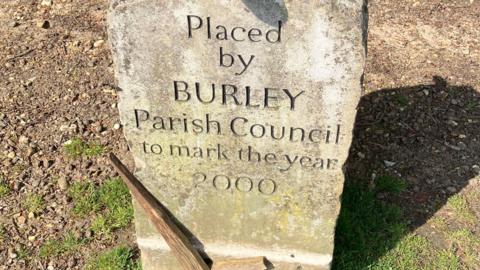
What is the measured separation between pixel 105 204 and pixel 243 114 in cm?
166

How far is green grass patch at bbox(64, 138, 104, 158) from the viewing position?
4.51 m

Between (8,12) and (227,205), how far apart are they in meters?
4.17

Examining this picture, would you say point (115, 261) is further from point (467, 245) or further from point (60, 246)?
point (467, 245)

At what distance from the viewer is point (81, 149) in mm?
4539

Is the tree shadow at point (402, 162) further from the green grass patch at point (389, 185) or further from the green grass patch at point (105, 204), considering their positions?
the green grass patch at point (105, 204)

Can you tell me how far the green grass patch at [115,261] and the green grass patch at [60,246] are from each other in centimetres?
19

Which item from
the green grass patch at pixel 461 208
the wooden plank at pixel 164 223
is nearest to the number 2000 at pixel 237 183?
the wooden plank at pixel 164 223

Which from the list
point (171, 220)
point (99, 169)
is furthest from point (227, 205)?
point (99, 169)

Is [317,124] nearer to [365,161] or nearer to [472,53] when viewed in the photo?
[365,161]

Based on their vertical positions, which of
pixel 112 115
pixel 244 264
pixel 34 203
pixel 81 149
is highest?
pixel 112 115

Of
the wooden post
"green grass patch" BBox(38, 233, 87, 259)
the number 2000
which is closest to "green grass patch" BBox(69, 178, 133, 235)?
"green grass patch" BBox(38, 233, 87, 259)

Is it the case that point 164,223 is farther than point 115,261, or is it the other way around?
point 115,261

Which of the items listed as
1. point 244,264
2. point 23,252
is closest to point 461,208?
point 244,264

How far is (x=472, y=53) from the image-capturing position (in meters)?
5.75
